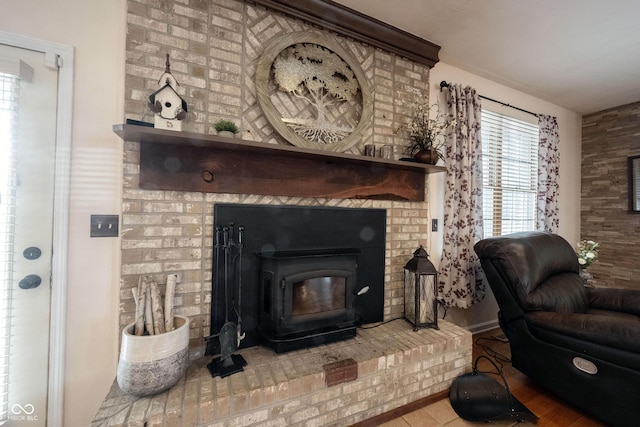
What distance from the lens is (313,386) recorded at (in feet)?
4.58

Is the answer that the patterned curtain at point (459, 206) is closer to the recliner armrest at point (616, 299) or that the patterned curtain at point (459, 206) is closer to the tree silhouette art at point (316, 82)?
the recliner armrest at point (616, 299)

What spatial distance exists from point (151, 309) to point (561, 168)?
5.06 metres

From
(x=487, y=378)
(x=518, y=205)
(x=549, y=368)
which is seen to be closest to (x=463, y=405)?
(x=487, y=378)

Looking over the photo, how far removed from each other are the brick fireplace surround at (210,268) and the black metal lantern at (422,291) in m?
0.11

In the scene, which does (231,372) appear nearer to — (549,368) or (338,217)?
(338,217)

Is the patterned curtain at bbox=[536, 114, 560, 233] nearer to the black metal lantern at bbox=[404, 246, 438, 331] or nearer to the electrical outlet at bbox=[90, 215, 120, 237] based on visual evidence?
the black metal lantern at bbox=[404, 246, 438, 331]

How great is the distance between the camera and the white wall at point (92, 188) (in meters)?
1.37

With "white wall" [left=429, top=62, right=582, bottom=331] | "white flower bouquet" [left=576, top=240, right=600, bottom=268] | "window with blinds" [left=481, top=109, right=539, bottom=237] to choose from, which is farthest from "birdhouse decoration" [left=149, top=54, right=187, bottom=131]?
"white flower bouquet" [left=576, top=240, right=600, bottom=268]

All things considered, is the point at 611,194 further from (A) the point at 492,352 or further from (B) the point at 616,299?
(A) the point at 492,352

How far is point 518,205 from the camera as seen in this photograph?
3102 mm

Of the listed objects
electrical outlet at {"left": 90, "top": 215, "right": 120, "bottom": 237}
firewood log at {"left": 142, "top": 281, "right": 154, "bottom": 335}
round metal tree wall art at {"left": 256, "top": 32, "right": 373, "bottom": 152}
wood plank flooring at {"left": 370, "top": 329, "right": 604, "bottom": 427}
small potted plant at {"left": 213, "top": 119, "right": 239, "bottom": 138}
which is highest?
round metal tree wall art at {"left": 256, "top": 32, "right": 373, "bottom": 152}

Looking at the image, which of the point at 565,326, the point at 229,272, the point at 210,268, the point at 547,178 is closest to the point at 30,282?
the point at 210,268

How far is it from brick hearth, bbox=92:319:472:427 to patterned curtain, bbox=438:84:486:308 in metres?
0.56

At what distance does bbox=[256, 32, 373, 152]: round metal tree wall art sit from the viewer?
1.73 m
